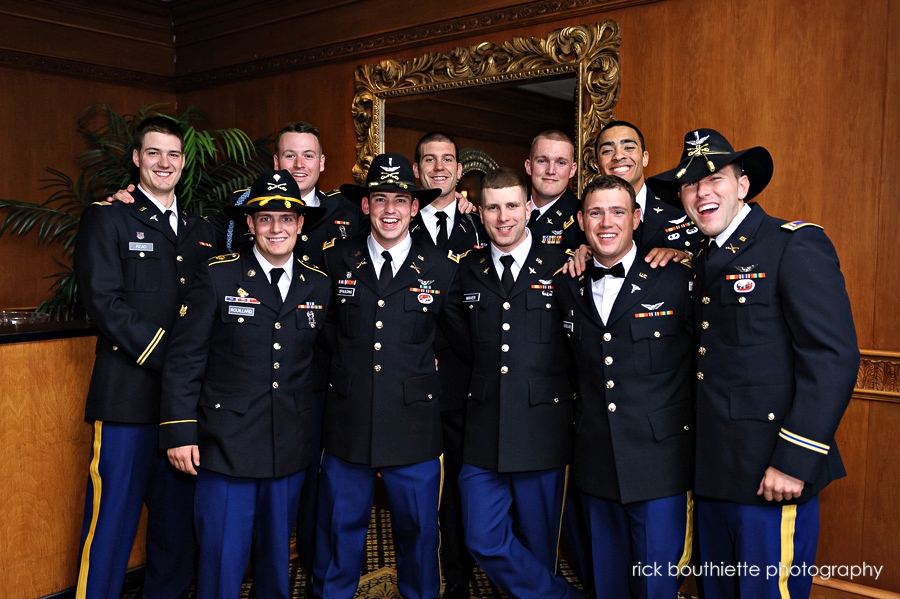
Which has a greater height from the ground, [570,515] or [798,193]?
[798,193]

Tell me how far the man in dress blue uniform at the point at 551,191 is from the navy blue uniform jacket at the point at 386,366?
0.62m

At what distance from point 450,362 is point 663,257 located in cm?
115

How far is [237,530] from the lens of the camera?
9.36 ft

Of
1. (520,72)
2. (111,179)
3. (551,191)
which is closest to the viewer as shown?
(551,191)

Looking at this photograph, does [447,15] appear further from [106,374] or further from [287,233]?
[106,374]

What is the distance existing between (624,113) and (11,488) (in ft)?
11.4

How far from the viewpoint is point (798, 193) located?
11.5ft

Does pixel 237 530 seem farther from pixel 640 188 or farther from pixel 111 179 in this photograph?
pixel 111 179

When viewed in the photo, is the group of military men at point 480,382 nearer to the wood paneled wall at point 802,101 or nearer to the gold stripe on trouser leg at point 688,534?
the gold stripe on trouser leg at point 688,534

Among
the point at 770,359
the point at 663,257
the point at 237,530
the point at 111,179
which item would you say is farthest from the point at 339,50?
the point at 770,359

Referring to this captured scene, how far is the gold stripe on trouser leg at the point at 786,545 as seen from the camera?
7.79 ft

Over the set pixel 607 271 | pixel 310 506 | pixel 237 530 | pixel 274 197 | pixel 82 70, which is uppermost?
pixel 82 70

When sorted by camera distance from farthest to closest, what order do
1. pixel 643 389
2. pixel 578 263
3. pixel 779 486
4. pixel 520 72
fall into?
pixel 520 72 < pixel 578 263 < pixel 643 389 < pixel 779 486

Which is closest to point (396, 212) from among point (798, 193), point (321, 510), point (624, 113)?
point (321, 510)
